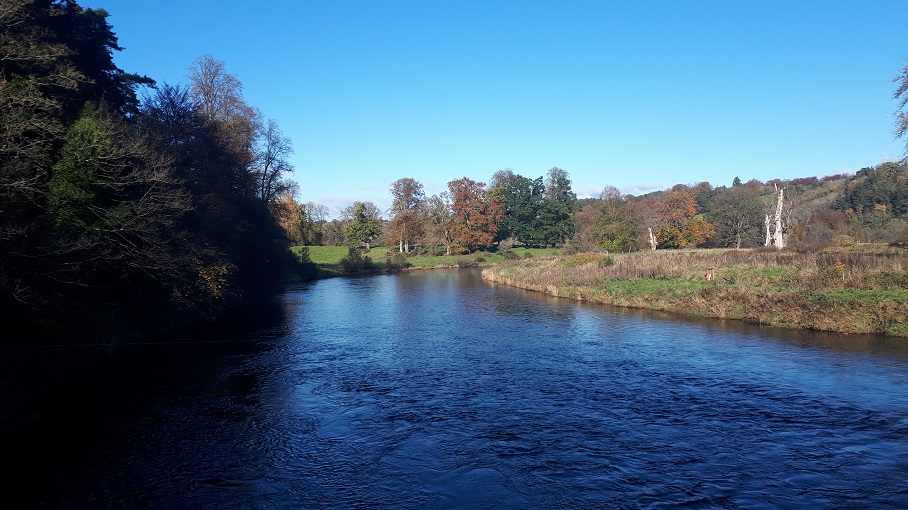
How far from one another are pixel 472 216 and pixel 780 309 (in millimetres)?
52503

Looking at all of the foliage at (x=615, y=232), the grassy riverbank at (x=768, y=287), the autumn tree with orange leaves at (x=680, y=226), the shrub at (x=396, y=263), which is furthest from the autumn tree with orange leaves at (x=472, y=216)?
the grassy riverbank at (x=768, y=287)

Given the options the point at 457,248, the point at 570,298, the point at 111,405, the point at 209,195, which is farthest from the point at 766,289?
the point at 457,248

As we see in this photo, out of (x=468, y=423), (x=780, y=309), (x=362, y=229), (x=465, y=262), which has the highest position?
(x=362, y=229)

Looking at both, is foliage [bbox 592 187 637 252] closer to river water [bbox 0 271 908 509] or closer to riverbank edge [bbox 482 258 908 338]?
riverbank edge [bbox 482 258 908 338]

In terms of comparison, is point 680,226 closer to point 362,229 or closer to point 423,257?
point 423,257

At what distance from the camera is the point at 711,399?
484 inches

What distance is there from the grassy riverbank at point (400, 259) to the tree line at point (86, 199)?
3133 cm

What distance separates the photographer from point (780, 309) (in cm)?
2053

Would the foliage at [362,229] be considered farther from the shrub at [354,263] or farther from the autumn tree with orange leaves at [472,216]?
the shrub at [354,263]

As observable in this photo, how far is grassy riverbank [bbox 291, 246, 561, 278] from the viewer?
59375 mm

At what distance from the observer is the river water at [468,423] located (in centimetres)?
834

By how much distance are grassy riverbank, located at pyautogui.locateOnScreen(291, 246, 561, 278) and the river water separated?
40358 millimetres

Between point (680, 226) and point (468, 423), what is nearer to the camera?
point (468, 423)

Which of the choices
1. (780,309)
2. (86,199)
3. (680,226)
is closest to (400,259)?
(680,226)
